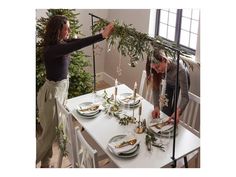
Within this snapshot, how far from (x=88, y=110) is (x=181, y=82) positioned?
1.66ft

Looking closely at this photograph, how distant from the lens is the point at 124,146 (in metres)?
1.93

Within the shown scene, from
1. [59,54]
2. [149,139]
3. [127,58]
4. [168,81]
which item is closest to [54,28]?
[59,54]

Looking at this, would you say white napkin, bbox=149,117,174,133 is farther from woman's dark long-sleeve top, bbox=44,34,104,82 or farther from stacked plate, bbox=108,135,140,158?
woman's dark long-sleeve top, bbox=44,34,104,82

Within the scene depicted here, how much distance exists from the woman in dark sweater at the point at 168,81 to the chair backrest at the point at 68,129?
402 millimetres

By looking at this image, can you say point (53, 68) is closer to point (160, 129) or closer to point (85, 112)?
point (85, 112)

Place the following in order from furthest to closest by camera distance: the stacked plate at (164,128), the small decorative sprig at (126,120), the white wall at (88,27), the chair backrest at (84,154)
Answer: the small decorative sprig at (126,120)
the stacked plate at (164,128)
the white wall at (88,27)
the chair backrest at (84,154)

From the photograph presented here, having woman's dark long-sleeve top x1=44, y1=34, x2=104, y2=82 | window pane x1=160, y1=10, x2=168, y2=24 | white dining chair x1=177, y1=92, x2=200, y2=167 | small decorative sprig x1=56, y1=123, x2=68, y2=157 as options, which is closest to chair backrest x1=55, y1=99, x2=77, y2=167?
small decorative sprig x1=56, y1=123, x2=68, y2=157

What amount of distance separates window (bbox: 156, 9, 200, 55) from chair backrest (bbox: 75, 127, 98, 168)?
0.59m

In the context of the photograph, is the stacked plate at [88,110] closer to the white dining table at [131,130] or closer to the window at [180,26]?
the white dining table at [131,130]

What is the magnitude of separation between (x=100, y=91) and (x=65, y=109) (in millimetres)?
239

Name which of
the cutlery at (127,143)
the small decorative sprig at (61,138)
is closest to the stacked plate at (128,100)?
the cutlery at (127,143)

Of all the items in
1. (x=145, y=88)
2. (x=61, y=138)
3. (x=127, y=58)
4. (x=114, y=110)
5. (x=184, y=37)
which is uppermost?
(x=184, y=37)

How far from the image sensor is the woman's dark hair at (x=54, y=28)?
6.29ft
